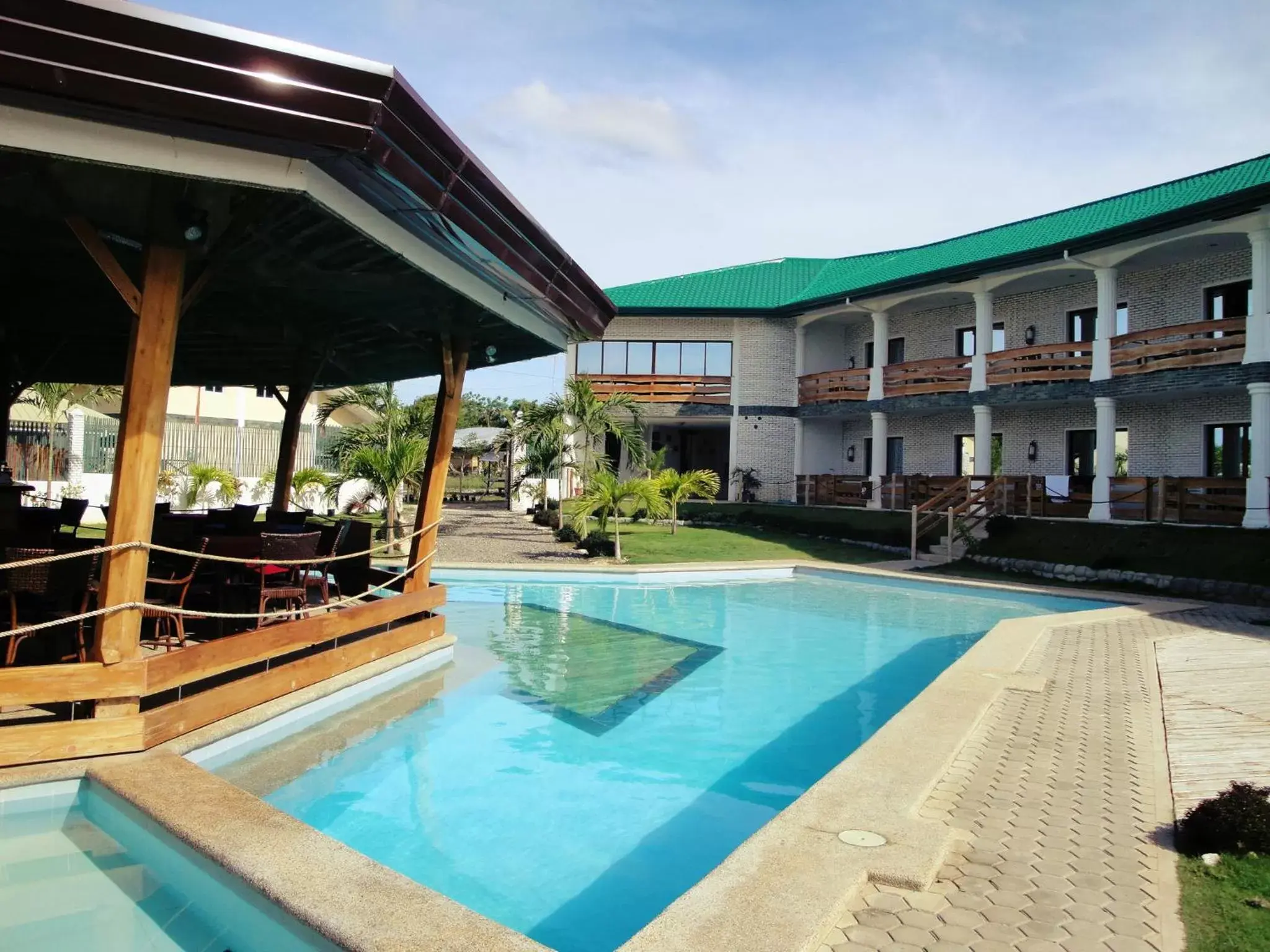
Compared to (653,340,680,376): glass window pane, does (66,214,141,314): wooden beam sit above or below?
below

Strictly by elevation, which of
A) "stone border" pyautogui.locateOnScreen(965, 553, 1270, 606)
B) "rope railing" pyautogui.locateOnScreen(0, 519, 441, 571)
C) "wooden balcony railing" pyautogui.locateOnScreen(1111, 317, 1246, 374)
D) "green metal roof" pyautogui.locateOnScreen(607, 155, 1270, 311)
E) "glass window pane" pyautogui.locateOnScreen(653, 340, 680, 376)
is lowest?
"stone border" pyautogui.locateOnScreen(965, 553, 1270, 606)

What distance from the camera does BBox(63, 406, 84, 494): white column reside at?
73.3 ft

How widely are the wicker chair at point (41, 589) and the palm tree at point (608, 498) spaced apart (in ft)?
40.6

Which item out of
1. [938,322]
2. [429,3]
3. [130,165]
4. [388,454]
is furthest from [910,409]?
[130,165]

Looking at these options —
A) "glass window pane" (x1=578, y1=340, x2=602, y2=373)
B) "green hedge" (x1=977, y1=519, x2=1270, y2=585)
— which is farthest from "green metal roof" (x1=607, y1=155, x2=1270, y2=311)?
"green hedge" (x1=977, y1=519, x2=1270, y2=585)

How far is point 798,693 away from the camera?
8836mm

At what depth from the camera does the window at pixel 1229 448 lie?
19.1 meters

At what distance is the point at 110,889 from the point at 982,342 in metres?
22.5

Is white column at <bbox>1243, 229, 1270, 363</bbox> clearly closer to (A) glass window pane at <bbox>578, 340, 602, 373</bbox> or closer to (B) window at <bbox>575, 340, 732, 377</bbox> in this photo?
(B) window at <bbox>575, 340, 732, 377</bbox>

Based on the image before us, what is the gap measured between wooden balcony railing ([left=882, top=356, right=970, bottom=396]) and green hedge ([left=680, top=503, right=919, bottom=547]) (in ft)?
12.0

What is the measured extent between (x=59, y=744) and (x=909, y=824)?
4577mm

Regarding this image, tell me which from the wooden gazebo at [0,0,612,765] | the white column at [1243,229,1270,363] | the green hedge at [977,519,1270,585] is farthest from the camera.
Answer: the white column at [1243,229,1270,363]

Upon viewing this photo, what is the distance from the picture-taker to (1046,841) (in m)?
4.06

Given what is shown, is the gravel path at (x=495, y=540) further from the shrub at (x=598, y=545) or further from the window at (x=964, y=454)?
the window at (x=964, y=454)
